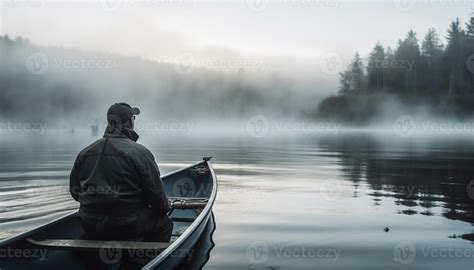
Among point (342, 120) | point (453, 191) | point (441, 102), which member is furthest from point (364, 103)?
point (453, 191)

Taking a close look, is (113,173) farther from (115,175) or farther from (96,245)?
(96,245)

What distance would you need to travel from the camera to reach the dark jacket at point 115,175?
5.89m

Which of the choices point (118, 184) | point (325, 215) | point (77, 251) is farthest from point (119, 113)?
point (325, 215)

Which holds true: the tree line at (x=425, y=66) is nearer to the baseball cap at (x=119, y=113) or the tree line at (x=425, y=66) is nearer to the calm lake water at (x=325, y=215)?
the calm lake water at (x=325, y=215)

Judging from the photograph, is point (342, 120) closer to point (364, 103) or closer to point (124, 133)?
point (364, 103)

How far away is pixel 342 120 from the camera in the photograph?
138 metres

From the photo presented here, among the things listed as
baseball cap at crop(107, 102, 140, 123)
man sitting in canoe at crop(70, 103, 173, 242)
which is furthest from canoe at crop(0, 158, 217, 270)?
baseball cap at crop(107, 102, 140, 123)

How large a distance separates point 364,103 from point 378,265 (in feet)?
422

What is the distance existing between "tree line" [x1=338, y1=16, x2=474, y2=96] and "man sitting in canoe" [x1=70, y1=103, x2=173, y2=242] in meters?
117

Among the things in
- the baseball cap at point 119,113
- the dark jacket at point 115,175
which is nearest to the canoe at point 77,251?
the dark jacket at point 115,175

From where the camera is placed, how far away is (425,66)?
117 m

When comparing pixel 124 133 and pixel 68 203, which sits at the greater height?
pixel 124 133

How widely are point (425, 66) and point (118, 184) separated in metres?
126

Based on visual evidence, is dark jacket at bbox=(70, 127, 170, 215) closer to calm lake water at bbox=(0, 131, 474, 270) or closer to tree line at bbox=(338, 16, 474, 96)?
calm lake water at bbox=(0, 131, 474, 270)
